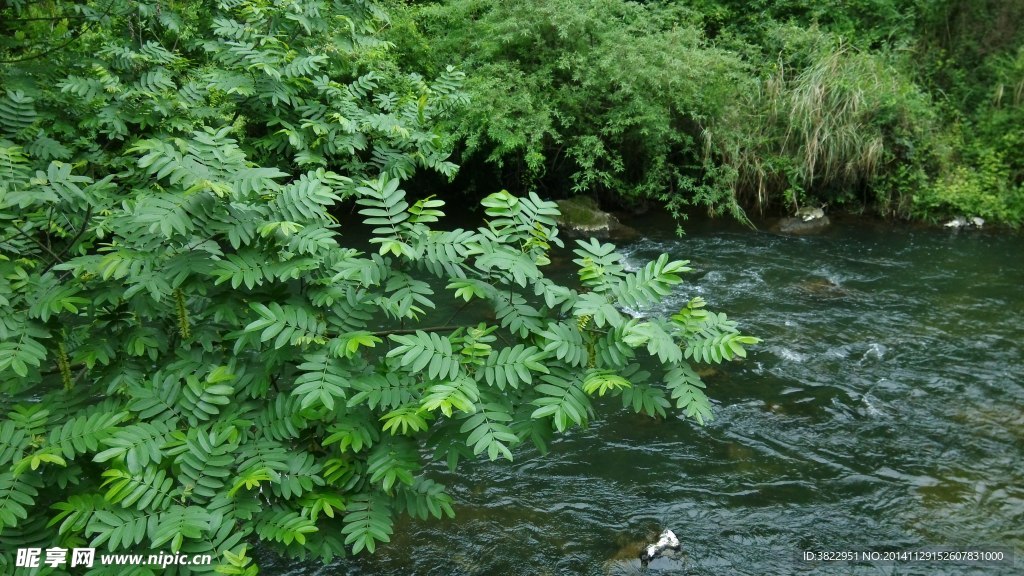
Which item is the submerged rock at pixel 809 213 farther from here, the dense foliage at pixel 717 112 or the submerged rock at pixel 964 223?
the submerged rock at pixel 964 223

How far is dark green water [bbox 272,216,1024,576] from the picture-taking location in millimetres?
4676

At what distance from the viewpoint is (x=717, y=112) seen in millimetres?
11070

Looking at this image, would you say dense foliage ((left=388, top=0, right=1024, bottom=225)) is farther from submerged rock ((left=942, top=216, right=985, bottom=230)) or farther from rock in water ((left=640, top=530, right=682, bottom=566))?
rock in water ((left=640, top=530, right=682, bottom=566))

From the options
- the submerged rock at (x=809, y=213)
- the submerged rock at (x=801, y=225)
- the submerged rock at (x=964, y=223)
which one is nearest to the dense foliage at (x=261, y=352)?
the submerged rock at (x=801, y=225)

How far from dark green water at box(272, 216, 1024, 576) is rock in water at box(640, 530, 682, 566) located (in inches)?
3.5

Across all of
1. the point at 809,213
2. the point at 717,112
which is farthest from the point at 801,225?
the point at 717,112

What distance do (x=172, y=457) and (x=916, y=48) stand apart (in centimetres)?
1428

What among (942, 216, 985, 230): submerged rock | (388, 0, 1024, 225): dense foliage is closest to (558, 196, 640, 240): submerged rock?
(388, 0, 1024, 225): dense foliage

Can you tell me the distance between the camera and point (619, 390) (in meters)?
2.64

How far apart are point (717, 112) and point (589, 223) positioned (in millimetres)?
2646

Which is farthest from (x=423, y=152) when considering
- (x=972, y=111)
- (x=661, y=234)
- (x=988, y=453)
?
(x=972, y=111)

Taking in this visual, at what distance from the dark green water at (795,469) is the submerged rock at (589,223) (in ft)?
8.77

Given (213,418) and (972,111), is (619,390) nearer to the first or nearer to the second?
(213,418)

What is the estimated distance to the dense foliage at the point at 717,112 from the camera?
1035 centimetres
